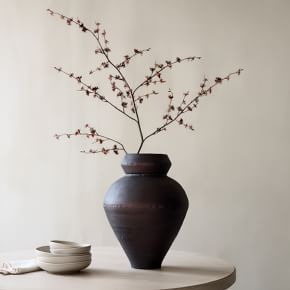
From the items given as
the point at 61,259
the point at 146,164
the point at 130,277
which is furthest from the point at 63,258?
the point at 146,164

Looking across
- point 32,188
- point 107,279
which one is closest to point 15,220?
point 32,188

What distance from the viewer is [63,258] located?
160cm

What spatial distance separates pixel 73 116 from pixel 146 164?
123 cm

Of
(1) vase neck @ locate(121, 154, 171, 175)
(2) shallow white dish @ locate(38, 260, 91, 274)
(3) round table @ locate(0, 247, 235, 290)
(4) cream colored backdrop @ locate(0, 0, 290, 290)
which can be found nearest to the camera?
(3) round table @ locate(0, 247, 235, 290)

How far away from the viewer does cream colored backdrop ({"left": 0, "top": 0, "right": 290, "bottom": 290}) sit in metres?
2.65

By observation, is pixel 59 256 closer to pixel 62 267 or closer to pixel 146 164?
pixel 62 267

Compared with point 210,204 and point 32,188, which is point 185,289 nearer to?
point 210,204

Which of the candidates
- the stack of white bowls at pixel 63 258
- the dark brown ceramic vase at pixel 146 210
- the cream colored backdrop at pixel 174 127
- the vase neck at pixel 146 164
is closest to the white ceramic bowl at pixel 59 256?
the stack of white bowls at pixel 63 258

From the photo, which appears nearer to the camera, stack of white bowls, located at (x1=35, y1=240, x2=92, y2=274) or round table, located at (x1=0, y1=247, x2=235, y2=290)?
round table, located at (x1=0, y1=247, x2=235, y2=290)

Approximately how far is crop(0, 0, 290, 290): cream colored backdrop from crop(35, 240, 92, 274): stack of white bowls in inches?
46.8

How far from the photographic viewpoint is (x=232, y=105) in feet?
8.86

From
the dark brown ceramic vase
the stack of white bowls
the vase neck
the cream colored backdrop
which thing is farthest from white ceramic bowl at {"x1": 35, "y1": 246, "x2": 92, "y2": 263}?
the cream colored backdrop

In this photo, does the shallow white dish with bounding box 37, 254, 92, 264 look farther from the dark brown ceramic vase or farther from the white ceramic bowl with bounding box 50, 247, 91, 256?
the dark brown ceramic vase

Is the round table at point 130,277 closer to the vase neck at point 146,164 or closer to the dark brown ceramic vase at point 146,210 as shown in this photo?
the dark brown ceramic vase at point 146,210
